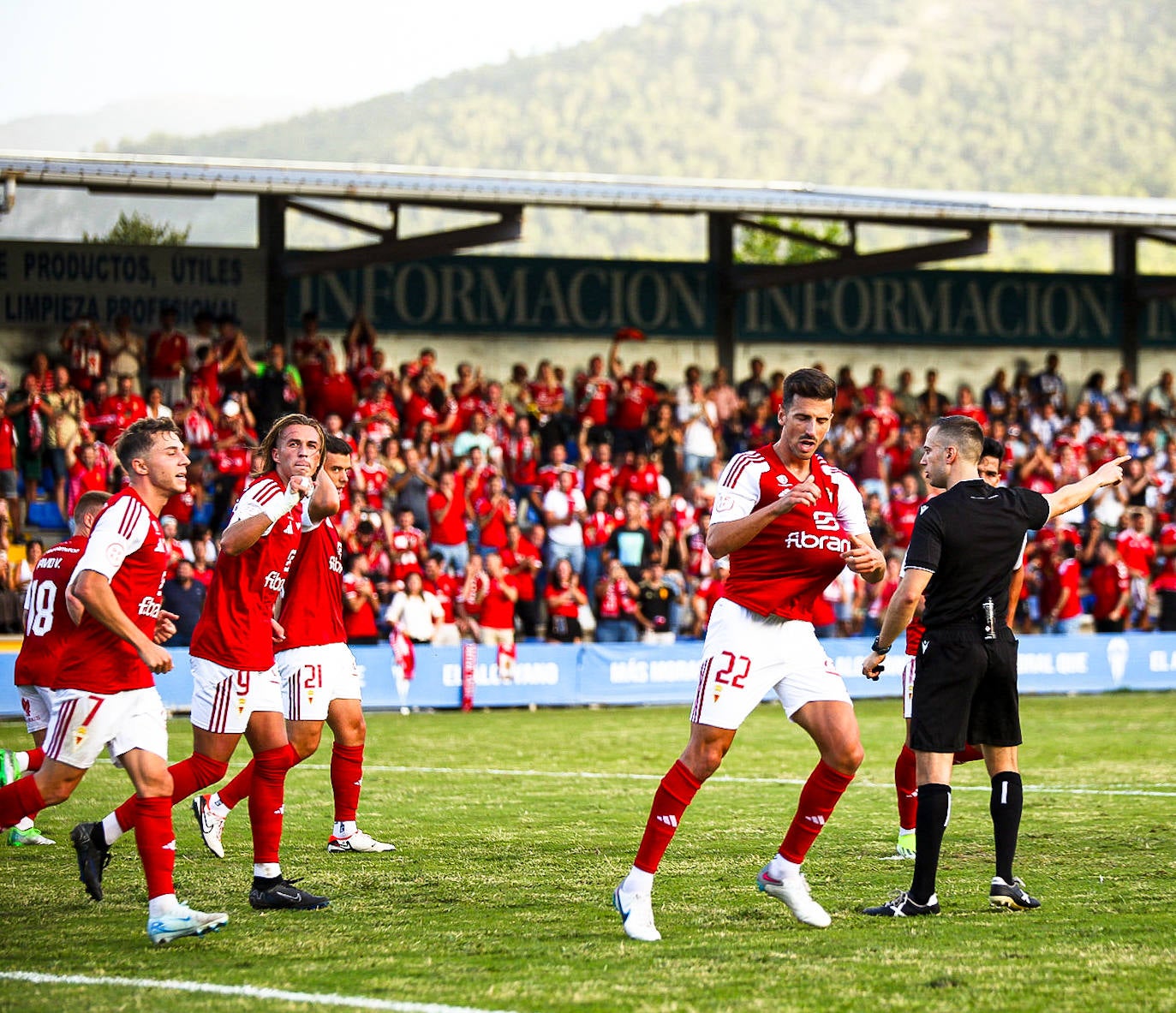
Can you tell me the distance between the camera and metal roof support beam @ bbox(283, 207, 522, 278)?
24484 millimetres

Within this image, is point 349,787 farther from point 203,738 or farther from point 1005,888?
point 1005,888

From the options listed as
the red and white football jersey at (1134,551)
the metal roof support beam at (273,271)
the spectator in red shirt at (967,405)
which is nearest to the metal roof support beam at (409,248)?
the metal roof support beam at (273,271)

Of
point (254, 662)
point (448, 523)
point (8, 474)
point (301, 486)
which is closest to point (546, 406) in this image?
point (448, 523)

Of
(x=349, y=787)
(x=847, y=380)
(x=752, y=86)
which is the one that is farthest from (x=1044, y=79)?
(x=349, y=787)

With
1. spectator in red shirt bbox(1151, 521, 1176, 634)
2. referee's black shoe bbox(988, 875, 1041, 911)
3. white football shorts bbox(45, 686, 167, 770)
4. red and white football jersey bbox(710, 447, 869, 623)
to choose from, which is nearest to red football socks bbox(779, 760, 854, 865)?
red and white football jersey bbox(710, 447, 869, 623)

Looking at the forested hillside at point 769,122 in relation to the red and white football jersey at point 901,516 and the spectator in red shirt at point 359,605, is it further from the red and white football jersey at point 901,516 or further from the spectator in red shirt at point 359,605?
the spectator in red shirt at point 359,605

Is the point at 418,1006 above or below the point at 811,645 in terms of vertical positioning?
below

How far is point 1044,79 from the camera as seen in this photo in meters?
192

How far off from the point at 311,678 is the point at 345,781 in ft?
2.60

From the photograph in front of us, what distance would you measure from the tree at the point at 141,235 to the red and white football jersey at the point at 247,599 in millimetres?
19769

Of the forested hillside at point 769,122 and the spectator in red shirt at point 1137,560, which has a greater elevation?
the forested hillside at point 769,122

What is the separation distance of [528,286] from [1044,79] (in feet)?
585

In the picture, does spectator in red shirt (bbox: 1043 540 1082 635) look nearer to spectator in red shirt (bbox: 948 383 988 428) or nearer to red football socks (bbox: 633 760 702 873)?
spectator in red shirt (bbox: 948 383 988 428)

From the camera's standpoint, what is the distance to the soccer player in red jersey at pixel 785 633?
23.1 ft
